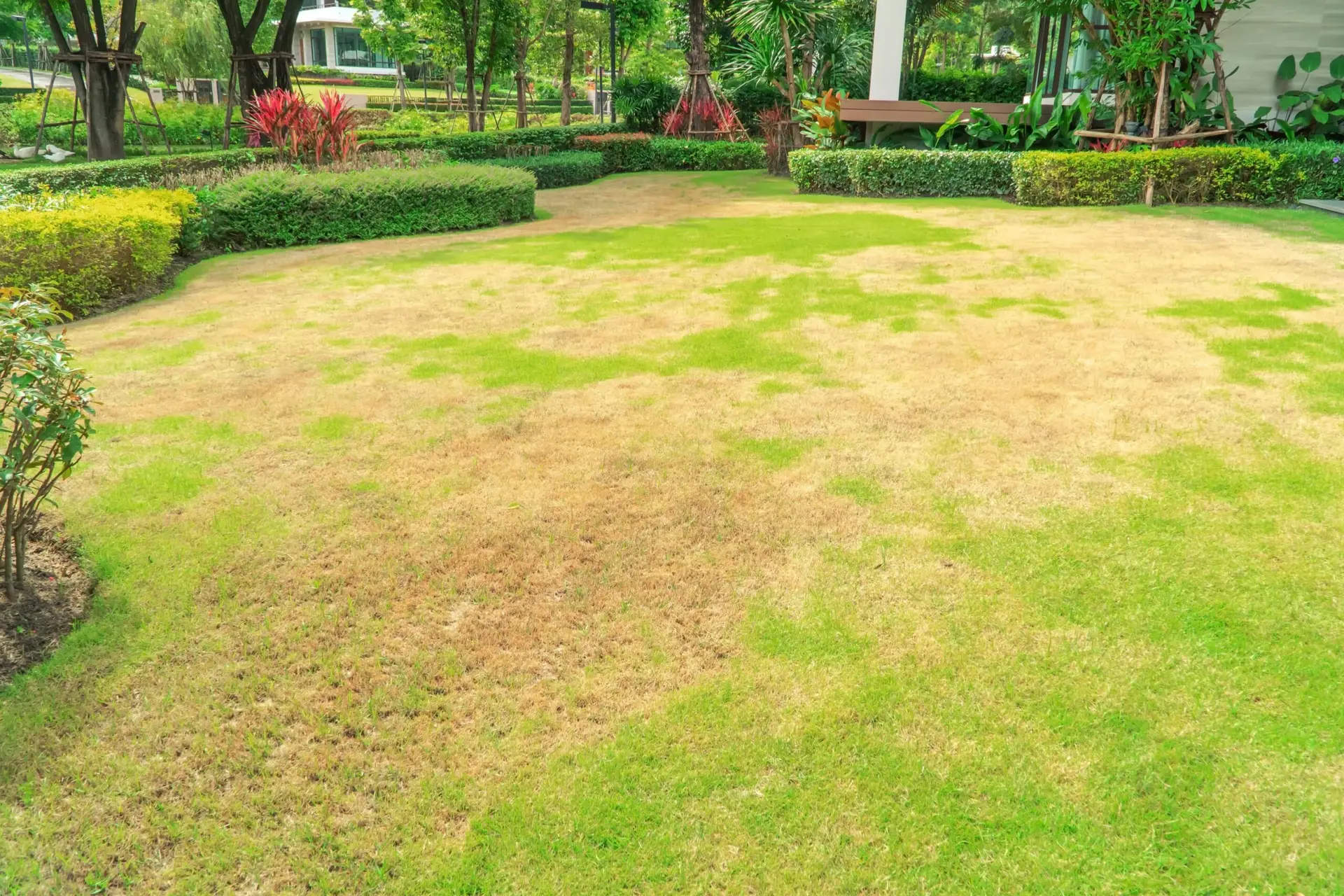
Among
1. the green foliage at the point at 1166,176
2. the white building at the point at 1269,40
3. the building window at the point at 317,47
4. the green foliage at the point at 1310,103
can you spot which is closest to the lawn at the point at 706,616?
the green foliage at the point at 1166,176

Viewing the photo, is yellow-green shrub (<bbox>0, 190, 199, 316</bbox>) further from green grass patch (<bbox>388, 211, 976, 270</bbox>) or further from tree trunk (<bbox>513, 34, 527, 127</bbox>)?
tree trunk (<bbox>513, 34, 527, 127</bbox>)

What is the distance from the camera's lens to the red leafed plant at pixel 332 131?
44.4ft

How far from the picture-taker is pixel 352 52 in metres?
68.1

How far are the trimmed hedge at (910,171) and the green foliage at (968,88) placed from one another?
1219 centimetres

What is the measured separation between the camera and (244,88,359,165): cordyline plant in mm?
13477

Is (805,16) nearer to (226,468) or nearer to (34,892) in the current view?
(226,468)

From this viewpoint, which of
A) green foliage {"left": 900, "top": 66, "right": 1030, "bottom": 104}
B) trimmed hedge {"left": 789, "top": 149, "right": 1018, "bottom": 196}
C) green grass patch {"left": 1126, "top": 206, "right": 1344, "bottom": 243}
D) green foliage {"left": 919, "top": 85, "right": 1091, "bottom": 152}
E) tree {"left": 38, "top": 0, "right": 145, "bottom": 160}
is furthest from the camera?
green foliage {"left": 900, "top": 66, "right": 1030, "bottom": 104}

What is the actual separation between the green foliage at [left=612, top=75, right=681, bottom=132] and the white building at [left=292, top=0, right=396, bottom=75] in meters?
45.1

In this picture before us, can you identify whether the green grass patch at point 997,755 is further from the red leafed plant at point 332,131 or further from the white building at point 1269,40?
the white building at point 1269,40

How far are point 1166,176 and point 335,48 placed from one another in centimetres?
6874

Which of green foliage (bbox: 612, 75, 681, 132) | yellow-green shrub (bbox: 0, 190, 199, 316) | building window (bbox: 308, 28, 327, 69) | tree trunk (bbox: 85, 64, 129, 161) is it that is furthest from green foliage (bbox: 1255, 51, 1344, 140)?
building window (bbox: 308, 28, 327, 69)

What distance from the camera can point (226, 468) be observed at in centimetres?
474

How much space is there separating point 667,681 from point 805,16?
18066mm

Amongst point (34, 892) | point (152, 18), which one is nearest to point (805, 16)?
point (34, 892)
